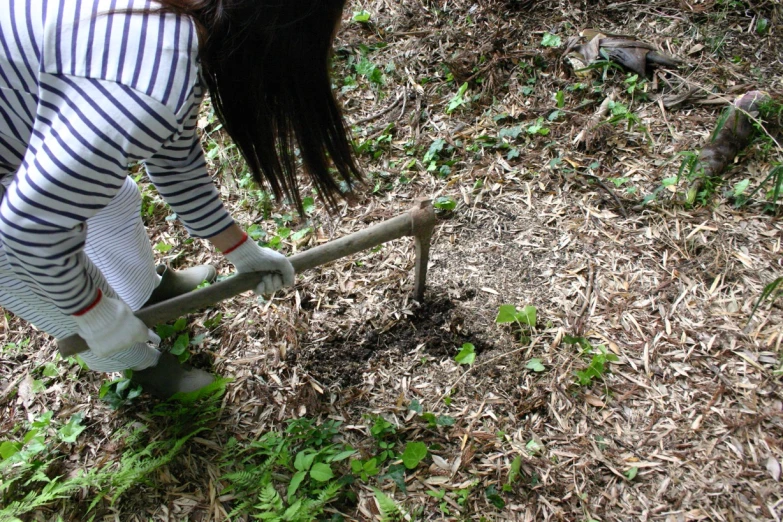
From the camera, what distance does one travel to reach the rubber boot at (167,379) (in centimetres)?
212

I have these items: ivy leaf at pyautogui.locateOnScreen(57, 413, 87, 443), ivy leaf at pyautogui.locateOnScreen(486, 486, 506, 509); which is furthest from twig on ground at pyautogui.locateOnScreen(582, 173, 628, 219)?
ivy leaf at pyautogui.locateOnScreen(57, 413, 87, 443)

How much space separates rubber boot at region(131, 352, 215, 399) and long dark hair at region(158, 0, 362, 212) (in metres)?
1.04

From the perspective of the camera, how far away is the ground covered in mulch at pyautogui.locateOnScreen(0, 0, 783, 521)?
1803mm

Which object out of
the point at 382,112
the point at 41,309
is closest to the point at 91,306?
the point at 41,309

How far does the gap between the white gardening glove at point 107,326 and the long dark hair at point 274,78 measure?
62 centimetres

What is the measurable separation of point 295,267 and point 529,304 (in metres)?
0.99

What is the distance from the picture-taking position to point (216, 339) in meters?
2.35

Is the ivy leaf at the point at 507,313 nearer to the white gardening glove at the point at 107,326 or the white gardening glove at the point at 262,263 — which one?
the white gardening glove at the point at 262,263

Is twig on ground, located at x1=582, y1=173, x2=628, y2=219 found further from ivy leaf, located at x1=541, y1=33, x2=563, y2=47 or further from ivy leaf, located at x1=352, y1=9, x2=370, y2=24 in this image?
ivy leaf, located at x1=352, y1=9, x2=370, y2=24

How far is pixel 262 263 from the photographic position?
1.88 meters

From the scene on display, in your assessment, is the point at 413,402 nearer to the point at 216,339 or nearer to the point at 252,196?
the point at 216,339

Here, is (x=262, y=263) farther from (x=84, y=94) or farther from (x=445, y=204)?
(x=445, y=204)

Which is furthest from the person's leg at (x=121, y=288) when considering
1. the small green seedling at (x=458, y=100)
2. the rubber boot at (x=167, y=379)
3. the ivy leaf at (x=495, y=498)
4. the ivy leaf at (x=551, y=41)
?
the ivy leaf at (x=551, y=41)

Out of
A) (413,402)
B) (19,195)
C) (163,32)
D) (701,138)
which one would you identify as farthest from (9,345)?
(701,138)
